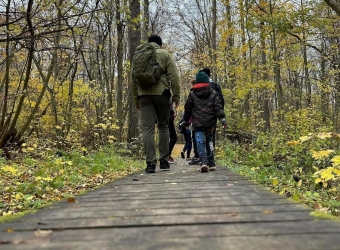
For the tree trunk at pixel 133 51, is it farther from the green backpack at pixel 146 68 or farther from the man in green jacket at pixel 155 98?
the green backpack at pixel 146 68

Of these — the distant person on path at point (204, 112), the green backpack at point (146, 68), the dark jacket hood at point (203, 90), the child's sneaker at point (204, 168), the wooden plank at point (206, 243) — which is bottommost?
the child's sneaker at point (204, 168)

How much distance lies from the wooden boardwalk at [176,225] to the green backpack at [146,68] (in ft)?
9.27

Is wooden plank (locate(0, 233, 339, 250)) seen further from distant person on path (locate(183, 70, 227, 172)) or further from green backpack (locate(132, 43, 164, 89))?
distant person on path (locate(183, 70, 227, 172))

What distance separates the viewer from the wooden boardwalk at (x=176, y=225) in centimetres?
191

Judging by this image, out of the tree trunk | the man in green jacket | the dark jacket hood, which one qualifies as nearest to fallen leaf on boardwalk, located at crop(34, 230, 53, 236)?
the man in green jacket

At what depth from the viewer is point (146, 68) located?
5.98 metres

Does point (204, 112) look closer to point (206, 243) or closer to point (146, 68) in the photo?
point (146, 68)

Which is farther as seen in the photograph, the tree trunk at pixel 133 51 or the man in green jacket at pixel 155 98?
the tree trunk at pixel 133 51

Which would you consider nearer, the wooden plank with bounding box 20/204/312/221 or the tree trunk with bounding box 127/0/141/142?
the wooden plank with bounding box 20/204/312/221

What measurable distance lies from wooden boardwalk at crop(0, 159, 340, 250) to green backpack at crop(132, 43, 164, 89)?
282 cm

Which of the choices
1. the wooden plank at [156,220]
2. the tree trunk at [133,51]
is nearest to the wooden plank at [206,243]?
the wooden plank at [156,220]

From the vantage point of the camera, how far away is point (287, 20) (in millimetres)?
12055

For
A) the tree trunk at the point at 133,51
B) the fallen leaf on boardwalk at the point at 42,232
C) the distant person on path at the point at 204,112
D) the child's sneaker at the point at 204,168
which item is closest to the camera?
the fallen leaf on boardwalk at the point at 42,232

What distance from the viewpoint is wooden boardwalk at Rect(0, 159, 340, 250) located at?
6.25 ft
